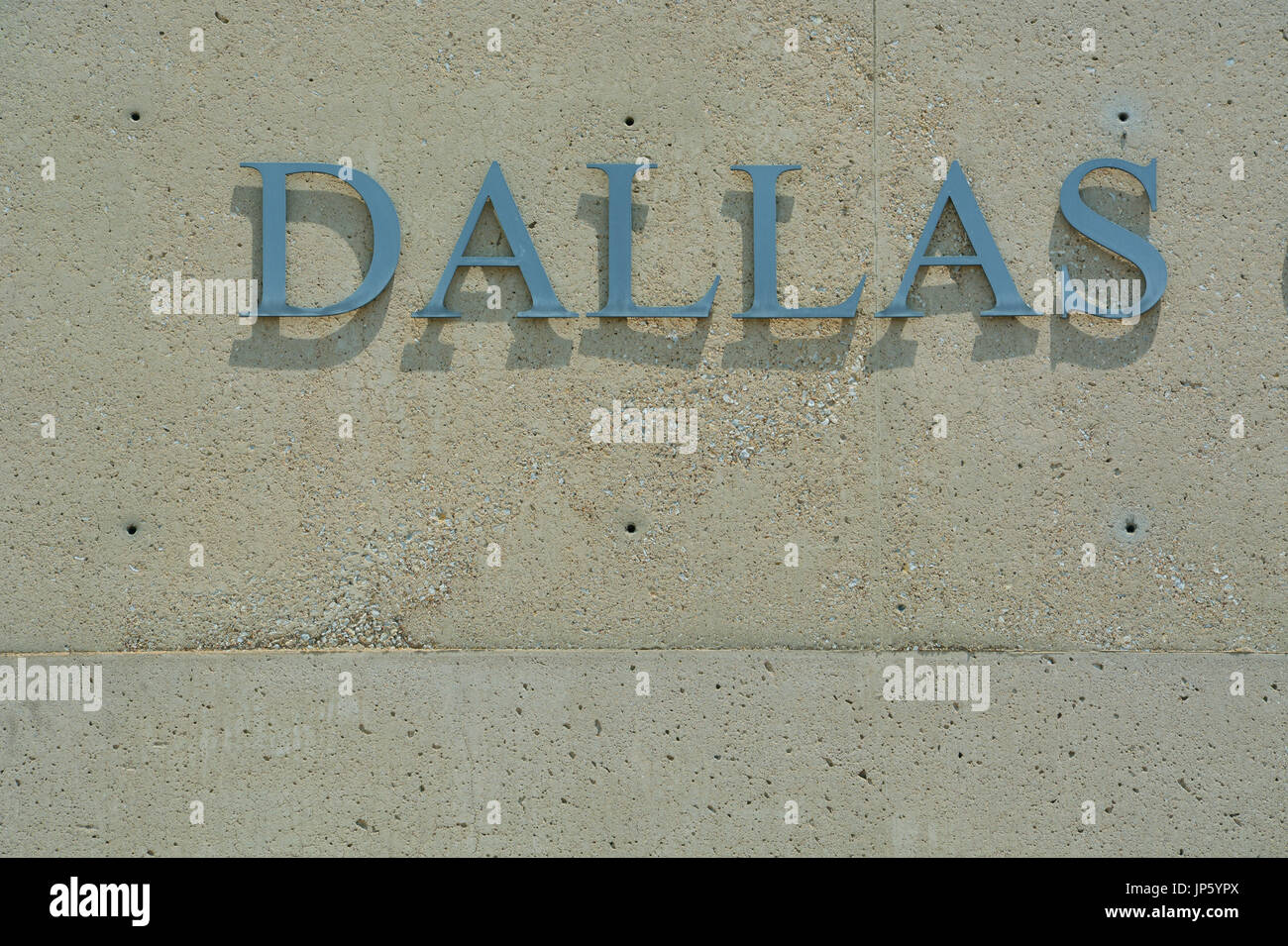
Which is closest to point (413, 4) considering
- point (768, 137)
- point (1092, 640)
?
point (768, 137)

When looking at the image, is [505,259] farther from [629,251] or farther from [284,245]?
[284,245]

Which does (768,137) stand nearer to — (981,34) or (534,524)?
(981,34)

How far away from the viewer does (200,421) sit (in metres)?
3.41

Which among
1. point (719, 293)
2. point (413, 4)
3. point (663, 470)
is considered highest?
point (413, 4)

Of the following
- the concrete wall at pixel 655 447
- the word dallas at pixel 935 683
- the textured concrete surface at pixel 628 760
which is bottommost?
the textured concrete surface at pixel 628 760

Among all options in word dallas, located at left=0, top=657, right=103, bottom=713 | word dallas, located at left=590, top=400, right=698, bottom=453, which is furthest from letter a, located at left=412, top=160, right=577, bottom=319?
word dallas, located at left=0, top=657, right=103, bottom=713

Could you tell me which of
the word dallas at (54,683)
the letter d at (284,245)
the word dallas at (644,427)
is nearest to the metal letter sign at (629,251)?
the letter d at (284,245)

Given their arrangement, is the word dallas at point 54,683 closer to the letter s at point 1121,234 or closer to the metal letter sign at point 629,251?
the metal letter sign at point 629,251

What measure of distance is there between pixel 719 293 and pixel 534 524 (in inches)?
47.3

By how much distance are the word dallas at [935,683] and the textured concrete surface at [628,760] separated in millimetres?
37

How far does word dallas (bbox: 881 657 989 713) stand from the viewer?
3.35 meters

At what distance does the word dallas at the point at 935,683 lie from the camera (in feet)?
11.0

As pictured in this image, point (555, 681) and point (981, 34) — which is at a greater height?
point (981, 34)

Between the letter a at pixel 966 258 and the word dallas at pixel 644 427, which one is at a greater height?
the letter a at pixel 966 258
